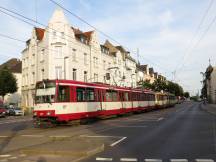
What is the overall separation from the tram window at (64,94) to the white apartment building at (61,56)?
28.8 meters

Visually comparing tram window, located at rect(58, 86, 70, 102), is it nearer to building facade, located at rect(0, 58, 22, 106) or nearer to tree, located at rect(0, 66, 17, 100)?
tree, located at rect(0, 66, 17, 100)

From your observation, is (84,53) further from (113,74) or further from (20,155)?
(20,155)

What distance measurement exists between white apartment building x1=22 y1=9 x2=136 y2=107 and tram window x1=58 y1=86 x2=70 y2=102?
28.8 m

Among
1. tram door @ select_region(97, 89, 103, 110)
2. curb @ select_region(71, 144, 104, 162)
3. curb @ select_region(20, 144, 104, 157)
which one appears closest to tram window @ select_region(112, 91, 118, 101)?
tram door @ select_region(97, 89, 103, 110)

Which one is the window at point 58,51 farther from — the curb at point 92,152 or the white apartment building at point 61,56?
the curb at point 92,152

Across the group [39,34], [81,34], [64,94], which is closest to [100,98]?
[64,94]

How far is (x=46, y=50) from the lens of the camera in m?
55.0

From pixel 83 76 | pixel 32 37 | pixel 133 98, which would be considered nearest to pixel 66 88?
pixel 133 98

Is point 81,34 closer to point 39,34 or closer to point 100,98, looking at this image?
point 39,34

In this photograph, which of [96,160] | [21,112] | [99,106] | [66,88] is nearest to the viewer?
[96,160]

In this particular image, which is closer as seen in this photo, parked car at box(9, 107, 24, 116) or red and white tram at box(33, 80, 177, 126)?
red and white tram at box(33, 80, 177, 126)

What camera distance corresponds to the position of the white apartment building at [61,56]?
2125 inches

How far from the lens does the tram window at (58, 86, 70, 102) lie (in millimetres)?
23388

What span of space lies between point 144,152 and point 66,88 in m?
12.3
